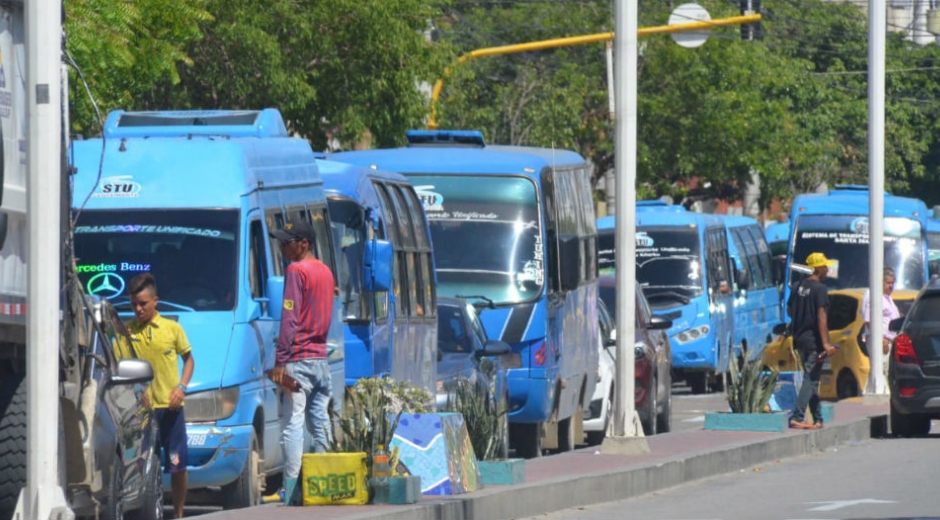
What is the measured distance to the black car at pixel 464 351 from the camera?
676 inches

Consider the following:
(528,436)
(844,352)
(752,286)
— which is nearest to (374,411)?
(528,436)

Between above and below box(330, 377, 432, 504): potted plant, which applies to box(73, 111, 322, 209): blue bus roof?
above

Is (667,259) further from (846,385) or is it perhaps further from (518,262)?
(518,262)

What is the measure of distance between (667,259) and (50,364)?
23.7 meters

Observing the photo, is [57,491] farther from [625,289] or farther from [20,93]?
[625,289]

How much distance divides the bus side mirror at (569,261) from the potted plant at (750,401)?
1811 millimetres

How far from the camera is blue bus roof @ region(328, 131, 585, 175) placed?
64.6ft

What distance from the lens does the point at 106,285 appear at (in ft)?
44.1

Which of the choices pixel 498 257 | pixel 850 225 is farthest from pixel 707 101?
pixel 498 257

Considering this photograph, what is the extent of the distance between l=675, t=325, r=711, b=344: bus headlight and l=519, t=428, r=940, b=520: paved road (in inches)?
486

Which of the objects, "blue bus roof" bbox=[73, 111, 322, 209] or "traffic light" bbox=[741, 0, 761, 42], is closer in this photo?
"blue bus roof" bbox=[73, 111, 322, 209]

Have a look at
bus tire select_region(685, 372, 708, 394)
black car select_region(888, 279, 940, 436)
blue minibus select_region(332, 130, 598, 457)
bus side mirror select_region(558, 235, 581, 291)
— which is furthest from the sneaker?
bus tire select_region(685, 372, 708, 394)

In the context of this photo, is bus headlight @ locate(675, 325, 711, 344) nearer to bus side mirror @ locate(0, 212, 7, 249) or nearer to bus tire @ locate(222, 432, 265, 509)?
bus tire @ locate(222, 432, 265, 509)

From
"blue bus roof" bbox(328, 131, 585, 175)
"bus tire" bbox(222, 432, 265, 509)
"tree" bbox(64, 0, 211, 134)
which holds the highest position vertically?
"tree" bbox(64, 0, 211, 134)
